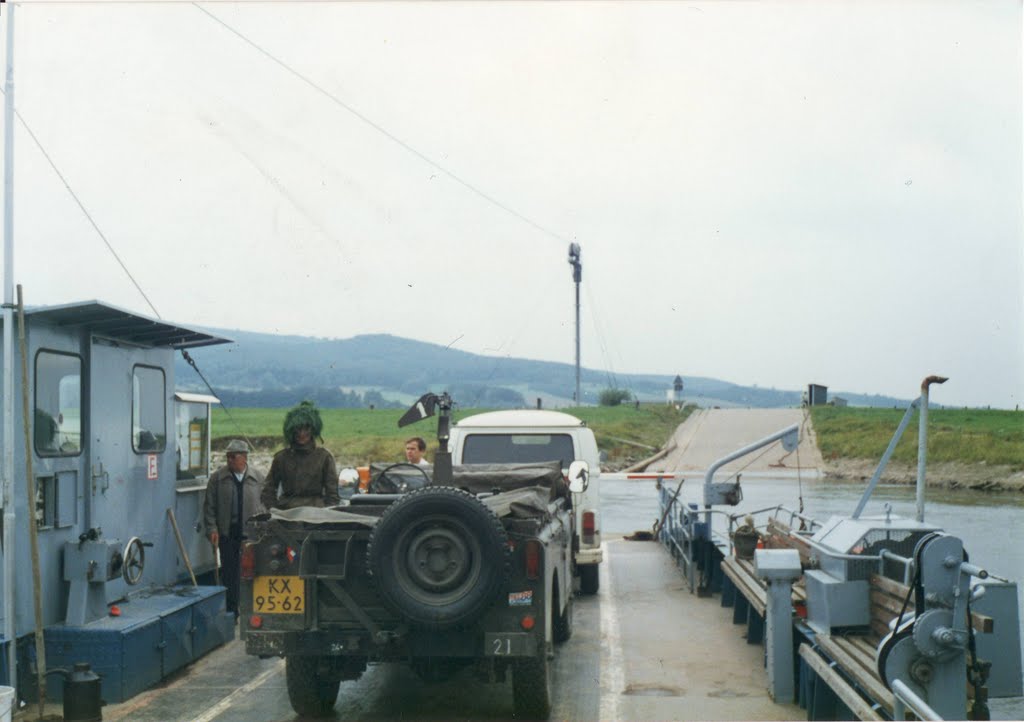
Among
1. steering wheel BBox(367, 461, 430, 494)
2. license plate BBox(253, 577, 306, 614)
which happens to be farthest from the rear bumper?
steering wheel BBox(367, 461, 430, 494)

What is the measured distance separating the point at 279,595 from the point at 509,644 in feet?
4.74

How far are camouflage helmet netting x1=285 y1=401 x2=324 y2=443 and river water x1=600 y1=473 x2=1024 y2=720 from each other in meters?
7.35

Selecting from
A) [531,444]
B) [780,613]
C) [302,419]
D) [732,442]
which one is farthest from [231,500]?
[732,442]

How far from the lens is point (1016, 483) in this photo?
114 ft

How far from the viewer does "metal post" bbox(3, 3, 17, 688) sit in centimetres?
734

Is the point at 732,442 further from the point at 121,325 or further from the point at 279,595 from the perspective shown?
the point at 279,595

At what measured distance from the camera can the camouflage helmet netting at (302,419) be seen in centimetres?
997

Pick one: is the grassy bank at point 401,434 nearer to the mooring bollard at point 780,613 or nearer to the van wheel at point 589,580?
the van wheel at point 589,580

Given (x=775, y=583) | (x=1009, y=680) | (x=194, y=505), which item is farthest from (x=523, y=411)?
(x=1009, y=680)

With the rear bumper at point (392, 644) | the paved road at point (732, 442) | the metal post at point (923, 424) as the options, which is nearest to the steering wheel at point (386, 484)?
the rear bumper at point (392, 644)

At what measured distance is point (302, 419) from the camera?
32.7ft

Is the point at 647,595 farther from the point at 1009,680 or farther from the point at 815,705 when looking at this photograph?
the point at 1009,680

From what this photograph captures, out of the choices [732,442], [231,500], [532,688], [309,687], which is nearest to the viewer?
[532,688]

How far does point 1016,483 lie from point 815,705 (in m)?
30.4
